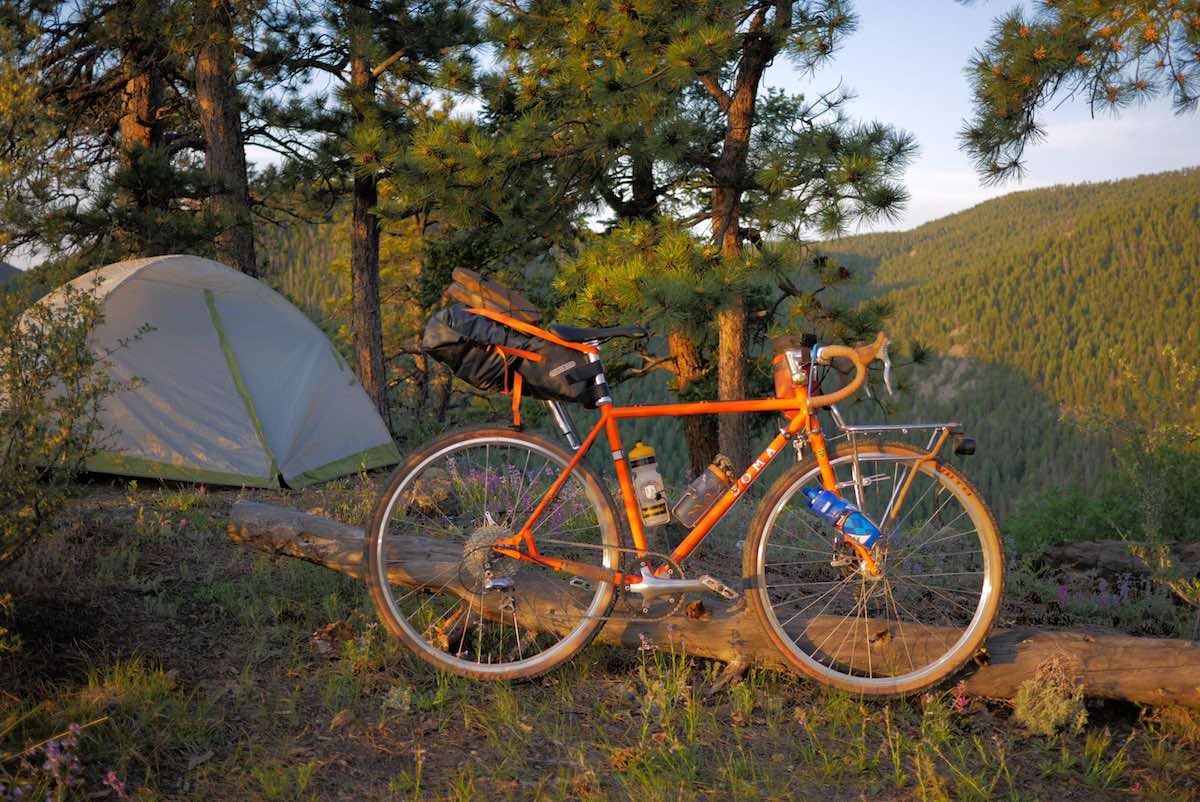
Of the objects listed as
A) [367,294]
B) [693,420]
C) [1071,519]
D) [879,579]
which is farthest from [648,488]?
[367,294]

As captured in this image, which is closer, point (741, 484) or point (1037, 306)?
point (741, 484)

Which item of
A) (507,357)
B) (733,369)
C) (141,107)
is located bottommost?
(733,369)

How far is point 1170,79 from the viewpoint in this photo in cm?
719

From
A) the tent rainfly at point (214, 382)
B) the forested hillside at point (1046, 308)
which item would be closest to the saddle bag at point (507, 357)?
the tent rainfly at point (214, 382)

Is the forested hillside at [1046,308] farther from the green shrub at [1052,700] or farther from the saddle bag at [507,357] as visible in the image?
the saddle bag at [507,357]

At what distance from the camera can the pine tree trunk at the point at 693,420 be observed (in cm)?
1203

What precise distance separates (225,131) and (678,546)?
403 inches

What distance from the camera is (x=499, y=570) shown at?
3666 mm

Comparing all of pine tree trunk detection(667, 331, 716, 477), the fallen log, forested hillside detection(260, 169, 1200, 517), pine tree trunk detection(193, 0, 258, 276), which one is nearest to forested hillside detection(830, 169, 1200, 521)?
forested hillside detection(260, 169, 1200, 517)

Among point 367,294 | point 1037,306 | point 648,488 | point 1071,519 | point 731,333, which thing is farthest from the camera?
point 1037,306

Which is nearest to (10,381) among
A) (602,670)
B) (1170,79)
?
(602,670)

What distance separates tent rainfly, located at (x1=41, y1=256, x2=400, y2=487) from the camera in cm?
777

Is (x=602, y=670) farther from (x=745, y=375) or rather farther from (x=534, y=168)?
(x=534, y=168)

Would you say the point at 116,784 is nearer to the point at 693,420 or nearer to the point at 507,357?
the point at 507,357
